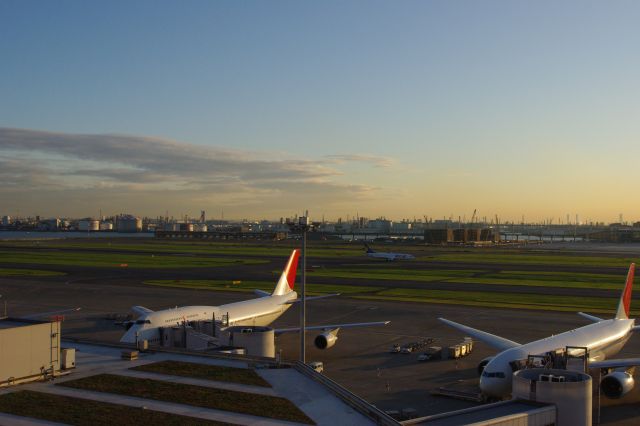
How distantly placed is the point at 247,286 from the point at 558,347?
6929cm

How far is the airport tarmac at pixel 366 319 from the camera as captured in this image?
137ft

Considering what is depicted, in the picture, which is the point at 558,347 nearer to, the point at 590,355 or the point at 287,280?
the point at 590,355

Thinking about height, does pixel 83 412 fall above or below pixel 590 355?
above

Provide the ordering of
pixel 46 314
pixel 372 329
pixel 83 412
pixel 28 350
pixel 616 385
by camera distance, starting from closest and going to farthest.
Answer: pixel 83 412 → pixel 28 350 → pixel 616 385 → pixel 372 329 → pixel 46 314

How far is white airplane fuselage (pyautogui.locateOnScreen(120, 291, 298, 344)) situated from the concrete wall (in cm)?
1255

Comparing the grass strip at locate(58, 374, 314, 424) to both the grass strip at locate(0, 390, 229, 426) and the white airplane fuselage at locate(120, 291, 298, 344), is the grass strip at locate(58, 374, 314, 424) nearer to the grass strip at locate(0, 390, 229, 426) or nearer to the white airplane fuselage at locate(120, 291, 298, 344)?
the grass strip at locate(0, 390, 229, 426)

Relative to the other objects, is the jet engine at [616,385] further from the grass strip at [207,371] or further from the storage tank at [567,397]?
the grass strip at [207,371]

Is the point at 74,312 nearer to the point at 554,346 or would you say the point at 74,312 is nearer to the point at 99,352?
the point at 99,352

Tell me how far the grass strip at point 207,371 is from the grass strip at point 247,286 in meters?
57.9

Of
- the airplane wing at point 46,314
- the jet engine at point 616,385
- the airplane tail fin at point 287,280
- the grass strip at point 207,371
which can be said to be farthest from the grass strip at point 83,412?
the airplane wing at point 46,314

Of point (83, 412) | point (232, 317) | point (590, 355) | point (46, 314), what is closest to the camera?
point (83, 412)

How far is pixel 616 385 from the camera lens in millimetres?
Result: 38500

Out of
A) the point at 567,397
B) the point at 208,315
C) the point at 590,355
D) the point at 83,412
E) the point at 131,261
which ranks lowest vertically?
the point at 131,261

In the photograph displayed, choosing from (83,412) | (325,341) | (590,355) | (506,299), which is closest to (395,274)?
(506,299)
